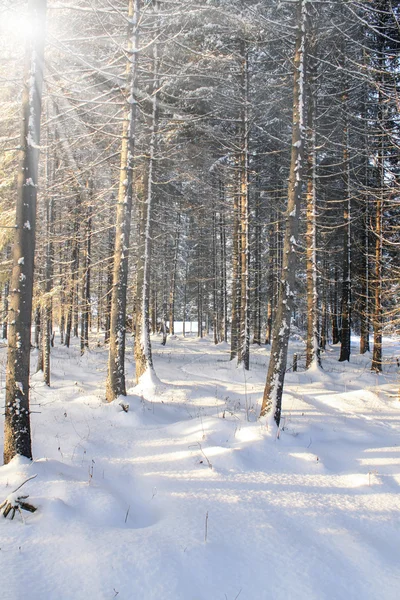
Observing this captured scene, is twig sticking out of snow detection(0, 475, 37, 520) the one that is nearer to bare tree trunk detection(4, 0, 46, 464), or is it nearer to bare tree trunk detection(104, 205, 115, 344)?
bare tree trunk detection(4, 0, 46, 464)

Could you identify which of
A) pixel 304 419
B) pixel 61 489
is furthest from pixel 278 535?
pixel 304 419

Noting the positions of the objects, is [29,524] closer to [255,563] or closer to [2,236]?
[255,563]

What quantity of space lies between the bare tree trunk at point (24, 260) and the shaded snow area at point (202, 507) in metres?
0.44

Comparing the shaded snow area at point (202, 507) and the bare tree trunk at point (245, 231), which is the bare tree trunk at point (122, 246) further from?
the bare tree trunk at point (245, 231)

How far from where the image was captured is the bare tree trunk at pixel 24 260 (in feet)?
14.3

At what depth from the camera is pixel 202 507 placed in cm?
389

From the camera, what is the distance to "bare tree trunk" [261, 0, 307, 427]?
6.76 meters

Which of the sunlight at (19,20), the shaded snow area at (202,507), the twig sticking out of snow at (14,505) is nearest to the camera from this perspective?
the shaded snow area at (202,507)

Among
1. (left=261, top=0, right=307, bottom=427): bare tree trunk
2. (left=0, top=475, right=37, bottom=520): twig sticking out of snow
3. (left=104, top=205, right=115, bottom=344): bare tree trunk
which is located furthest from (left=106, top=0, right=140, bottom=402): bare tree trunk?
(left=0, top=475, right=37, bottom=520): twig sticking out of snow

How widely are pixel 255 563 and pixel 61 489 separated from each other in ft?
7.26

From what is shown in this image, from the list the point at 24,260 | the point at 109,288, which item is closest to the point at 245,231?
the point at 109,288

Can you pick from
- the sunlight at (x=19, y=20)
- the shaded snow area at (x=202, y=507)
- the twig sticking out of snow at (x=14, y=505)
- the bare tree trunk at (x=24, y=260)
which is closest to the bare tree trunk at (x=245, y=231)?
the shaded snow area at (x=202, y=507)

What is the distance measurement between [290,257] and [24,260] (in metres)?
4.90

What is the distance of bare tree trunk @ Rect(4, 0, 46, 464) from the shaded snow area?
0.44 m
